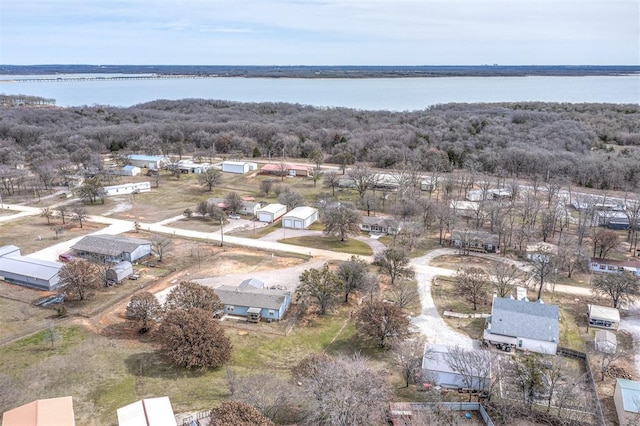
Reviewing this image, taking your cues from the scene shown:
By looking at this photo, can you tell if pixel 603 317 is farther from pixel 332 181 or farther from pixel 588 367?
pixel 332 181

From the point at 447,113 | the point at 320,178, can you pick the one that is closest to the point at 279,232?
the point at 320,178

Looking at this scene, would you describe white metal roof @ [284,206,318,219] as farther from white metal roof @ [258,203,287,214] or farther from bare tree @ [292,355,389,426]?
bare tree @ [292,355,389,426]

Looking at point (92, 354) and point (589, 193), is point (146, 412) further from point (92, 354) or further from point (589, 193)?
point (589, 193)

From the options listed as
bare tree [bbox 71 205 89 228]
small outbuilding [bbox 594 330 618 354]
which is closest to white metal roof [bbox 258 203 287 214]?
bare tree [bbox 71 205 89 228]

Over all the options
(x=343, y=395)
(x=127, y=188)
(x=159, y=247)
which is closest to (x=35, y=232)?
(x=159, y=247)

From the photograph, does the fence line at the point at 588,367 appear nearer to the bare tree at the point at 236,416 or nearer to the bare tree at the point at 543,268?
the bare tree at the point at 543,268

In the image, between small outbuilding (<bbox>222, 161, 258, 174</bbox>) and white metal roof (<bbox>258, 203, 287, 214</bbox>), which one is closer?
white metal roof (<bbox>258, 203, 287, 214</bbox>)
